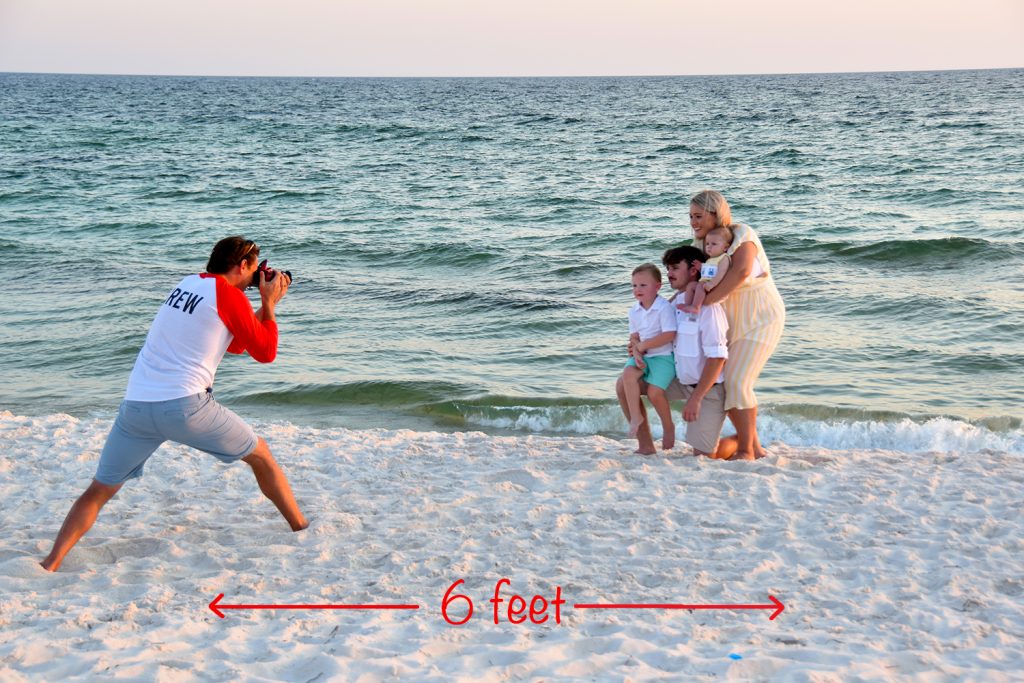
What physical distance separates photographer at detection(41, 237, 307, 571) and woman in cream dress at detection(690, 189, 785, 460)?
252 cm

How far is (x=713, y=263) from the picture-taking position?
5.77 meters

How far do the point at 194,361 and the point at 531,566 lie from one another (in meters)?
1.83

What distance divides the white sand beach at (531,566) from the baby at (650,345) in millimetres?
445

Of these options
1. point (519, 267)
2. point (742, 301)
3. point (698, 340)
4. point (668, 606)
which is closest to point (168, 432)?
point (668, 606)

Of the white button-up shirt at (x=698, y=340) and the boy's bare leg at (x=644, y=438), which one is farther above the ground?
the white button-up shirt at (x=698, y=340)

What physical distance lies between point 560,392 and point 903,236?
948cm

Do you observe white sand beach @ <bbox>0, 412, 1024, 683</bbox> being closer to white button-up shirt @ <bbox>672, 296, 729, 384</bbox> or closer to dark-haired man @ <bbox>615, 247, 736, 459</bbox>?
dark-haired man @ <bbox>615, 247, 736, 459</bbox>

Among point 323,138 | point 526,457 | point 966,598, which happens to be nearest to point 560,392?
point 526,457

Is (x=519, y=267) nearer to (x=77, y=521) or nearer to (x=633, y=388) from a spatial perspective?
(x=633, y=388)

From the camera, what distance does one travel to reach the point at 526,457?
6848 mm

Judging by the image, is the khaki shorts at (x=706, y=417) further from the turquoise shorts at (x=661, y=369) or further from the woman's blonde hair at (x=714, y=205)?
the woman's blonde hair at (x=714, y=205)

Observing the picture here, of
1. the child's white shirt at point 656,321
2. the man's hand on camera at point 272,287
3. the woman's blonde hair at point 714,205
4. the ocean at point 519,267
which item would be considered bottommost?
the ocean at point 519,267

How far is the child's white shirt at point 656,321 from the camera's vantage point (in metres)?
6.00

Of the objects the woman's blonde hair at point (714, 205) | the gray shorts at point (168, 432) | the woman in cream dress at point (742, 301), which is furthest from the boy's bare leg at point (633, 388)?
the gray shorts at point (168, 432)
